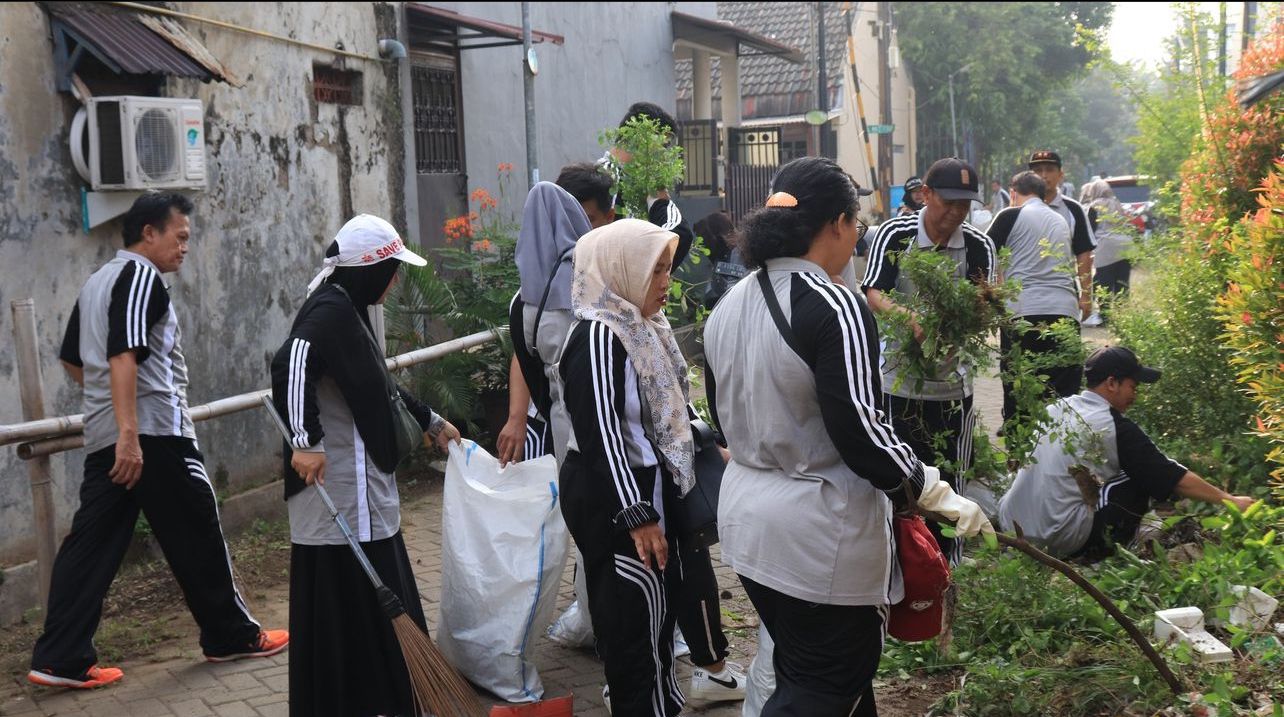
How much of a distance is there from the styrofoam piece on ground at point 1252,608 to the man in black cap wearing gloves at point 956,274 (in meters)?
1.16

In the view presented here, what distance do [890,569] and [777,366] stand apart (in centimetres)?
63

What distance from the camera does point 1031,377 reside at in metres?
4.89

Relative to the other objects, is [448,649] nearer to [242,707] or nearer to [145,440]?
[242,707]

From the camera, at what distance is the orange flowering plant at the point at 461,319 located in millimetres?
8148

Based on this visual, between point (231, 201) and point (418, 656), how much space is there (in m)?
4.44

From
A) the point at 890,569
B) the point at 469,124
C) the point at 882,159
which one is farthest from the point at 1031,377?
the point at 882,159

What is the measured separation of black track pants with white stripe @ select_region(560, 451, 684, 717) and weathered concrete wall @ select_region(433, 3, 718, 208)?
8068 mm

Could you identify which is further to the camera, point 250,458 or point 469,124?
point 469,124

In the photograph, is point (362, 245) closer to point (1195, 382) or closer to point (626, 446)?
point (626, 446)

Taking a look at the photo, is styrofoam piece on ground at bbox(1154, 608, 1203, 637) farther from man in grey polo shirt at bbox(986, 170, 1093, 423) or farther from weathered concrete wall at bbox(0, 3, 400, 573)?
weathered concrete wall at bbox(0, 3, 400, 573)

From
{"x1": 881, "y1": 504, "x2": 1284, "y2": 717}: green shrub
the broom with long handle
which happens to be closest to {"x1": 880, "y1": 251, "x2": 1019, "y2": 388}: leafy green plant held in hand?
{"x1": 881, "y1": 504, "x2": 1284, "y2": 717}: green shrub

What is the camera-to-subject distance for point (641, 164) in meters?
6.75

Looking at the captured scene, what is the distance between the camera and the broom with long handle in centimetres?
429

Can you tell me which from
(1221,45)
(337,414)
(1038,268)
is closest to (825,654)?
(337,414)
